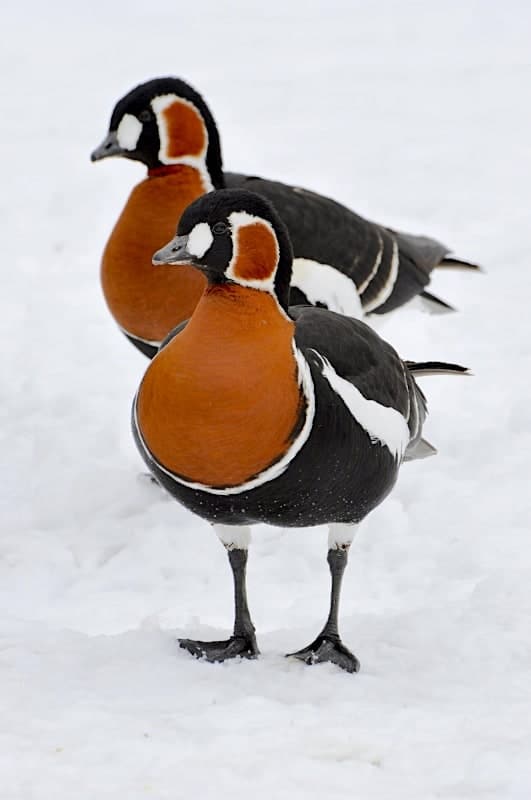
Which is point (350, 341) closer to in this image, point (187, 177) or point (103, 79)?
point (187, 177)

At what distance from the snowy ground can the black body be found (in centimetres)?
46

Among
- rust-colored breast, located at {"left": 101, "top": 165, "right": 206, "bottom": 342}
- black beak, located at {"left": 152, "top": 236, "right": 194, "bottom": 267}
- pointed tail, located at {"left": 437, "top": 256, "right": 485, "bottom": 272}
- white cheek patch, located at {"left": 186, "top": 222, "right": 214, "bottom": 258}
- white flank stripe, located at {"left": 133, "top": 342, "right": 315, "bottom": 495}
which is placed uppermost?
white cheek patch, located at {"left": 186, "top": 222, "right": 214, "bottom": 258}

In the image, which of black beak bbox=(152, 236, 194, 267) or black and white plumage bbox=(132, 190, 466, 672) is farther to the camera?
black beak bbox=(152, 236, 194, 267)

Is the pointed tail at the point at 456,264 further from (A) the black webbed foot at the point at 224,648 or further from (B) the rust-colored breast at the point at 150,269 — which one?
(A) the black webbed foot at the point at 224,648

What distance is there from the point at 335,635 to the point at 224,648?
315 mm

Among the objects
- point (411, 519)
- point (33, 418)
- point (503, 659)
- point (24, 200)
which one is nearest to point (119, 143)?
point (33, 418)

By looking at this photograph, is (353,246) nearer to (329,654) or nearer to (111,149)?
(111,149)

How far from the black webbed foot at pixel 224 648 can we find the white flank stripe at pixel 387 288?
7.33 ft

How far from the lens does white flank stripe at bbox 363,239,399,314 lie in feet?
20.1

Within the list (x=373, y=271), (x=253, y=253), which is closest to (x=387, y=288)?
(x=373, y=271)

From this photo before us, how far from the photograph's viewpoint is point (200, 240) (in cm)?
374

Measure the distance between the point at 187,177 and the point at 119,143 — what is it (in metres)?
0.31

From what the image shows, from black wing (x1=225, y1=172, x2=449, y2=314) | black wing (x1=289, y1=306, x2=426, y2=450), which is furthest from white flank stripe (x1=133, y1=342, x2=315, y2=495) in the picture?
black wing (x1=225, y1=172, x2=449, y2=314)

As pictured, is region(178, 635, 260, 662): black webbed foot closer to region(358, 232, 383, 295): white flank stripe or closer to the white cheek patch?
the white cheek patch
